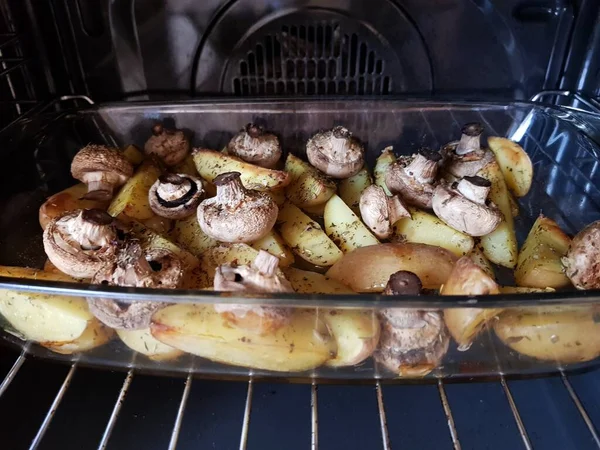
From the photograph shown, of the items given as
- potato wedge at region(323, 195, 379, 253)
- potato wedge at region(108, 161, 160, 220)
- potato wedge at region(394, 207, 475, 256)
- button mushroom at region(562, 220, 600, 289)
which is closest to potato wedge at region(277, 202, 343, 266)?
potato wedge at region(323, 195, 379, 253)

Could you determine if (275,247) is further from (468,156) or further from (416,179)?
(468,156)

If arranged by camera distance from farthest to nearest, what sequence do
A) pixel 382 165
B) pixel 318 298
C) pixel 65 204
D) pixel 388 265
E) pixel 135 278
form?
1. pixel 382 165
2. pixel 65 204
3. pixel 388 265
4. pixel 135 278
5. pixel 318 298

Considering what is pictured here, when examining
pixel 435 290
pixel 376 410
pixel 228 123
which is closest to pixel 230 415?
pixel 376 410

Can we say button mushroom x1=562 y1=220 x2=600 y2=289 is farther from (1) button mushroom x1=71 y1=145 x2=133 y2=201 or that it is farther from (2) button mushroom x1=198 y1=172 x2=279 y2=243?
(1) button mushroom x1=71 y1=145 x2=133 y2=201

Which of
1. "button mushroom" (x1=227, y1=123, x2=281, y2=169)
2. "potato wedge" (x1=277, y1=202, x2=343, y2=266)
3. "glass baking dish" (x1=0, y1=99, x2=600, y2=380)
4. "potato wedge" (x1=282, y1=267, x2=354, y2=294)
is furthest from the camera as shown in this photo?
"button mushroom" (x1=227, y1=123, x2=281, y2=169)

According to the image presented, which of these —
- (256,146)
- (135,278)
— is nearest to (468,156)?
(256,146)

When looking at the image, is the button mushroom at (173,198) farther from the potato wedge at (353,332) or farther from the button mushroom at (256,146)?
the potato wedge at (353,332)

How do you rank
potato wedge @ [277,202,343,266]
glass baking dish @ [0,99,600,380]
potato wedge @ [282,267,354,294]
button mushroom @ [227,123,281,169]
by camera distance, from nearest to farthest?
glass baking dish @ [0,99,600,380], potato wedge @ [282,267,354,294], potato wedge @ [277,202,343,266], button mushroom @ [227,123,281,169]
